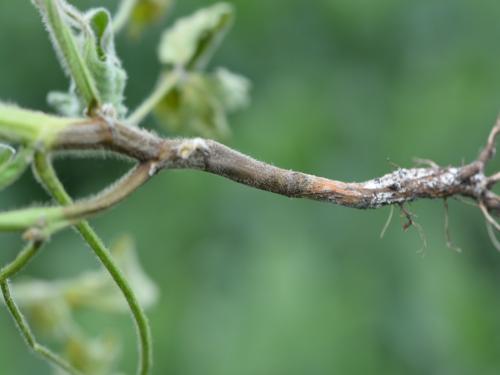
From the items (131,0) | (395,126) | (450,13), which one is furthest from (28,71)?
(131,0)

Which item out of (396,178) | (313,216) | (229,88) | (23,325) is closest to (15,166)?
(23,325)

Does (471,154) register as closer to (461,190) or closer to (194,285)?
(194,285)

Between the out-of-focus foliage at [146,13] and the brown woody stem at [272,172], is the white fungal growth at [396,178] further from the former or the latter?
the out-of-focus foliage at [146,13]

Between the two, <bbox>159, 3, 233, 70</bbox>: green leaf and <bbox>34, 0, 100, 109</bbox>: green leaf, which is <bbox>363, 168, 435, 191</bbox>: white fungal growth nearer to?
<bbox>34, 0, 100, 109</bbox>: green leaf

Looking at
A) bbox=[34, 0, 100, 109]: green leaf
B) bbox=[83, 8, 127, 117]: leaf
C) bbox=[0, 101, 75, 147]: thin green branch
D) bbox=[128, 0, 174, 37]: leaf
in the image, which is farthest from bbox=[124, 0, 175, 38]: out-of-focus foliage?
bbox=[0, 101, 75, 147]: thin green branch

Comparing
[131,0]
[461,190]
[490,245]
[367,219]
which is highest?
[490,245]
